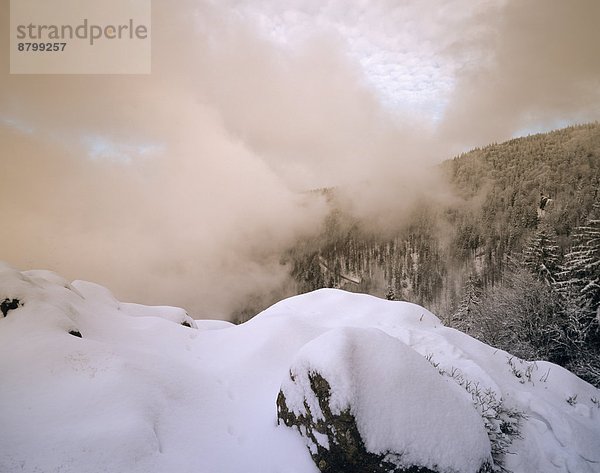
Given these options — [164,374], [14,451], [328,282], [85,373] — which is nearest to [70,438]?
[14,451]

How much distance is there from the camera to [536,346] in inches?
963

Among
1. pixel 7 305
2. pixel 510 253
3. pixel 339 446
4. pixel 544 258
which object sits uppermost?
pixel 7 305

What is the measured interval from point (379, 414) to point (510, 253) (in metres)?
141

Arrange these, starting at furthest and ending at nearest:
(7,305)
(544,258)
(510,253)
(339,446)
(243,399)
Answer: (510,253)
(544,258)
(7,305)
(243,399)
(339,446)

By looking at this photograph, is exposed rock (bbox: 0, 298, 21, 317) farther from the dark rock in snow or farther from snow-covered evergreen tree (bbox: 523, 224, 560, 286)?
snow-covered evergreen tree (bbox: 523, 224, 560, 286)

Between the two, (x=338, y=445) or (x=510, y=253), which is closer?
(x=338, y=445)

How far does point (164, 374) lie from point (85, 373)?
1894 mm

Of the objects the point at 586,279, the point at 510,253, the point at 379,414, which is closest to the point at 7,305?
the point at 379,414

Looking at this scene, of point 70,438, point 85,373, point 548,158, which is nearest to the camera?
point 70,438

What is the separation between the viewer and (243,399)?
8633mm

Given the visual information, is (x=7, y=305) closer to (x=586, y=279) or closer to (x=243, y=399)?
(x=243, y=399)

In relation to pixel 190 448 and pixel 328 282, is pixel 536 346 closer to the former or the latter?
pixel 190 448

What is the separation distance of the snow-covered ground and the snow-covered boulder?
28 mm

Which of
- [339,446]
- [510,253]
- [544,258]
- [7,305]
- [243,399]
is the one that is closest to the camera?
[339,446]
